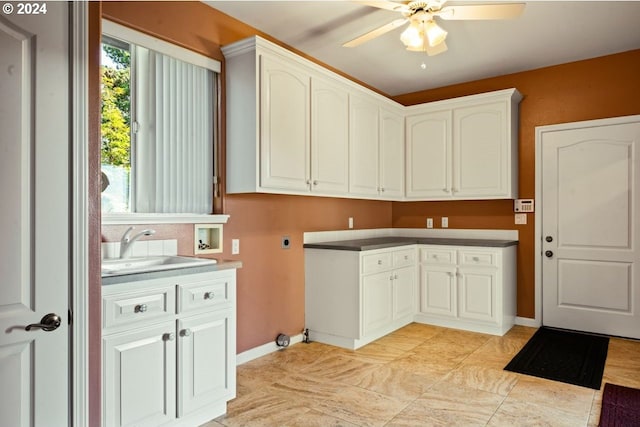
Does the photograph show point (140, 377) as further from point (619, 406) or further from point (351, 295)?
point (619, 406)

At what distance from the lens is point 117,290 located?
189 cm

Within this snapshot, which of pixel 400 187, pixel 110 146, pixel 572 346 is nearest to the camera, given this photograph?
pixel 110 146

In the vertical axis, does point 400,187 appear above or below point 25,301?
above

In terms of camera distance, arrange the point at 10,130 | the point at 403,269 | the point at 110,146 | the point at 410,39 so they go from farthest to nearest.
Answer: the point at 403,269, the point at 410,39, the point at 110,146, the point at 10,130

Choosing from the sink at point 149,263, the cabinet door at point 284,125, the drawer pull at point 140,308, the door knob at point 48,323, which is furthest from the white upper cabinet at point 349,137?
the door knob at point 48,323

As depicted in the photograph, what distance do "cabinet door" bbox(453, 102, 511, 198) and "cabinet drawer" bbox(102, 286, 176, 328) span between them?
3319 millimetres

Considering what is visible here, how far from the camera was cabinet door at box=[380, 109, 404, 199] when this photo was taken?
4434 millimetres

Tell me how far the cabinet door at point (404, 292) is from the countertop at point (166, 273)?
2.13 m

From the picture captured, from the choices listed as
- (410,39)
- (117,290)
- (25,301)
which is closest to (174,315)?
(117,290)

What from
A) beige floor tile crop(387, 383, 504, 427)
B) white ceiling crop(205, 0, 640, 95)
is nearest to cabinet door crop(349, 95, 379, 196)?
white ceiling crop(205, 0, 640, 95)

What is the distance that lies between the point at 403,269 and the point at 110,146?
9.52 feet

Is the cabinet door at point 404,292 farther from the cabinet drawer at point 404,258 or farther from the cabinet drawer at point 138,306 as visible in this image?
the cabinet drawer at point 138,306

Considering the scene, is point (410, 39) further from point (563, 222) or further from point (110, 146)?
point (563, 222)

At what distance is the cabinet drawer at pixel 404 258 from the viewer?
4141mm
